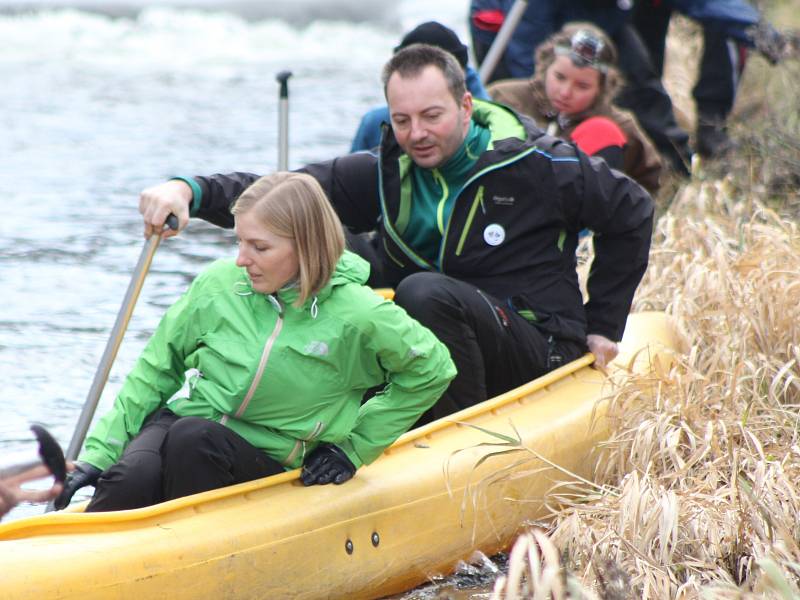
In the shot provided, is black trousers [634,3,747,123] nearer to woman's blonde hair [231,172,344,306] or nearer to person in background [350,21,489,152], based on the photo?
person in background [350,21,489,152]

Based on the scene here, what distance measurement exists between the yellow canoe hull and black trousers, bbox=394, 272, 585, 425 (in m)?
0.06

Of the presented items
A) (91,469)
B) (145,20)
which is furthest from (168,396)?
(145,20)

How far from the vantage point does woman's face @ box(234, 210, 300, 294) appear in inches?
118

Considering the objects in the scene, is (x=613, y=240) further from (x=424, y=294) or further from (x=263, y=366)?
(x=263, y=366)

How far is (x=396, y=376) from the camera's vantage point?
3170mm

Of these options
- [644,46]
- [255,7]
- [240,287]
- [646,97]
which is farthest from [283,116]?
[255,7]

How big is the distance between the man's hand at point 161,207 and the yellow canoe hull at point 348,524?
2.43 feet

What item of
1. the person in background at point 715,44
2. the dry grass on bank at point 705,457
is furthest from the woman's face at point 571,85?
the person in background at point 715,44

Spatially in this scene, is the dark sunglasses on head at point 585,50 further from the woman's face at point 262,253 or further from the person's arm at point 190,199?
the woman's face at point 262,253

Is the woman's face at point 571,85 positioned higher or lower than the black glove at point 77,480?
higher

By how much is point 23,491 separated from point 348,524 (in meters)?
0.73

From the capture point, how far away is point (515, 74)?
700 cm

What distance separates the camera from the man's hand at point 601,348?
4035 millimetres

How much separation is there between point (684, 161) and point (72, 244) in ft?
10.4
